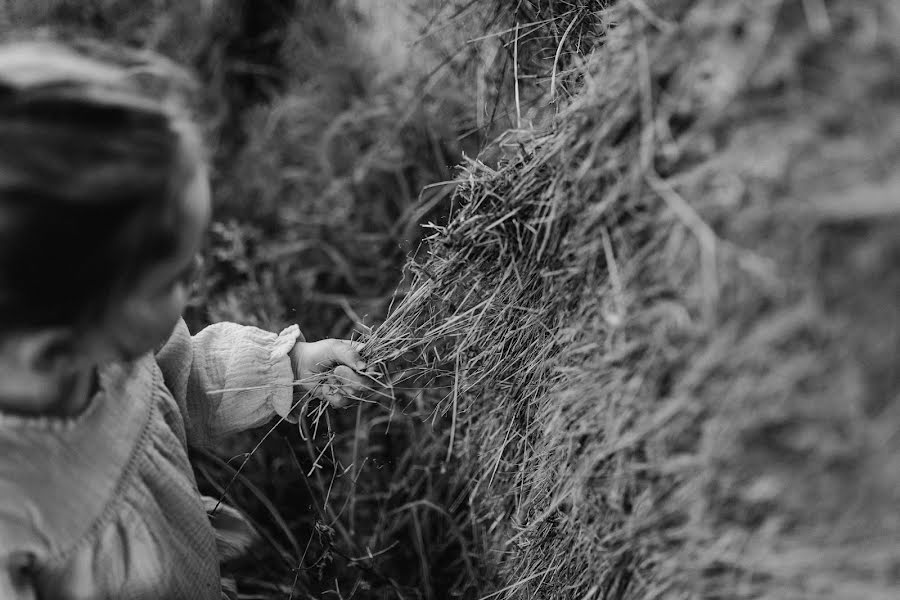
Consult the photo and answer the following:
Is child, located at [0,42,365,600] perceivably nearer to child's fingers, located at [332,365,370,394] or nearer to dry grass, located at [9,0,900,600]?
child's fingers, located at [332,365,370,394]

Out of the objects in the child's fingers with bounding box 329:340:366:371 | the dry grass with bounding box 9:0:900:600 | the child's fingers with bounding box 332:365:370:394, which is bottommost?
the child's fingers with bounding box 332:365:370:394

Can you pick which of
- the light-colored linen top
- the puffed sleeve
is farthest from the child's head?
the puffed sleeve

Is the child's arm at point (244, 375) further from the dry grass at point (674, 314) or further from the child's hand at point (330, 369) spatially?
the dry grass at point (674, 314)

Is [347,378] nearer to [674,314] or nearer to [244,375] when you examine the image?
[244,375]

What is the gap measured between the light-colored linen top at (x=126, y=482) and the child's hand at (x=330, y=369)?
0.03 metres

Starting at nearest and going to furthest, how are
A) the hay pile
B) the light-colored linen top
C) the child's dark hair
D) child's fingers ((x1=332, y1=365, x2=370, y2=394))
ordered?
the hay pile < the child's dark hair < the light-colored linen top < child's fingers ((x1=332, y1=365, x2=370, y2=394))

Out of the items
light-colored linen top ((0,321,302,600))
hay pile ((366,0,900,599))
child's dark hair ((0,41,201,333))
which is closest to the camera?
hay pile ((366,0,900,599))

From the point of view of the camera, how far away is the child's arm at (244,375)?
117cm

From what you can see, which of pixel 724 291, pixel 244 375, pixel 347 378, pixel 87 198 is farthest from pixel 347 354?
pixel 724 291

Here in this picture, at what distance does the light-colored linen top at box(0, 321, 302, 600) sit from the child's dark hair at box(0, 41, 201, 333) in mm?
213

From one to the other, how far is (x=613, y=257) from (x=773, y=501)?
0.28m

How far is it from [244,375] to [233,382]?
0.07 ft

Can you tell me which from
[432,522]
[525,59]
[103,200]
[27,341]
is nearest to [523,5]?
[525,59]

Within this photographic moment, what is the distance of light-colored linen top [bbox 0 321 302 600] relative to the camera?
34.0 inches
